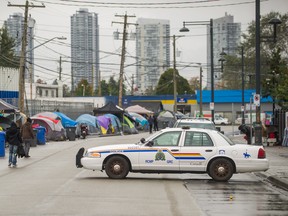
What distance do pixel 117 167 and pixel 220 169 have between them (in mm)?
2856

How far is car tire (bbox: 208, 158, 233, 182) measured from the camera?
16438 millimetres

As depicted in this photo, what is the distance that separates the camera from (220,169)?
647 inches

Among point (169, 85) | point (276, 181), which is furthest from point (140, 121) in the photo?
point (169, 85)

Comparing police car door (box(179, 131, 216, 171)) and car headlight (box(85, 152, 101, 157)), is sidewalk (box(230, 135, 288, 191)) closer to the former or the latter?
police car door (box(179, 131, 216, 171))

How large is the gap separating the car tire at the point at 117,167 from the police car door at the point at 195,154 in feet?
5.08

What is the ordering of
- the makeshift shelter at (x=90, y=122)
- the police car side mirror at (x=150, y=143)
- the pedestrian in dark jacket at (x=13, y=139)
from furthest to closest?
the makeshift shelter at (x=90, y=122) → the pedestrian in dark jacket at (x=13, y=139) → the police car side mirror at (x=150, y=143)

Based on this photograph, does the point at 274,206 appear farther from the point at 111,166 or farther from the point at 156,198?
the point at 111,166

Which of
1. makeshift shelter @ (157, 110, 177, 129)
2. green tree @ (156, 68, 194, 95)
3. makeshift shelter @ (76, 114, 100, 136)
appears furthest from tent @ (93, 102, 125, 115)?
green tree @ (156, 68, 194, 95)

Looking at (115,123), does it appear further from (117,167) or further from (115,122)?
(117,167)

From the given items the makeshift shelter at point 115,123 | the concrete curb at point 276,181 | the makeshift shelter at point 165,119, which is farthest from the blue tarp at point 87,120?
the concrete curb at point 276,181

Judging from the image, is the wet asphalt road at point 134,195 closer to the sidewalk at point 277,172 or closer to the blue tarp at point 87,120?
the sidewalk at point 277,172

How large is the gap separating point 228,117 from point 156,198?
85060mm

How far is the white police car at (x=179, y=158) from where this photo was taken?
16.3 m

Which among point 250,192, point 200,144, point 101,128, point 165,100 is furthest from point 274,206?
point 165,100
